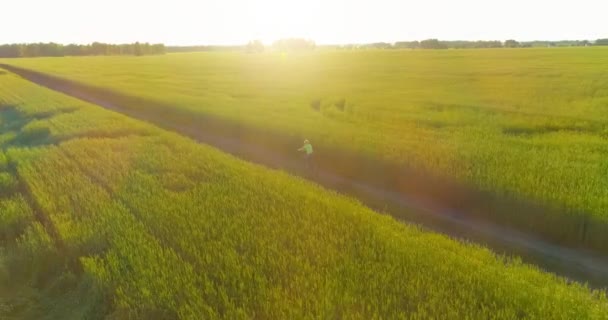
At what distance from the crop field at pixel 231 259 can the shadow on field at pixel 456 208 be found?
121cm

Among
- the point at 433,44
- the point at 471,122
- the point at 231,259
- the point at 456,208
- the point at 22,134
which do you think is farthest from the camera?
the point at 433,44

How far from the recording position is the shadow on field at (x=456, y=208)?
8.65 meters

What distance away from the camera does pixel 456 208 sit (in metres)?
11.1

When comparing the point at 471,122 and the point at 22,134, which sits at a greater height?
the point at 471,122

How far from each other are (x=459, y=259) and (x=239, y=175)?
6584 millimetres

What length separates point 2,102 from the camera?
33781mm

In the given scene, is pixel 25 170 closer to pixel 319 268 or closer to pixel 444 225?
pixel 319 268

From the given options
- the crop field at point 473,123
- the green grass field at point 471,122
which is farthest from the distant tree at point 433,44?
the crop field at point 473,123

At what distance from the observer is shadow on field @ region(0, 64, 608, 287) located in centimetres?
865

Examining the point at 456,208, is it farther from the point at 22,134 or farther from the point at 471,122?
the point at 22,134

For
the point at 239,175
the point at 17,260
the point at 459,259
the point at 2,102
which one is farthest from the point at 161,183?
the point at 2,102

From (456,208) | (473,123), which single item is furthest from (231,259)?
(473,123)

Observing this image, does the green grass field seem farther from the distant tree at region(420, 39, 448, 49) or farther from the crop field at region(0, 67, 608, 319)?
the distant tree at region(420, 39, 448, 49)

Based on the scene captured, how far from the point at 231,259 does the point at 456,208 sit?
20.7ft
